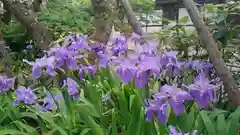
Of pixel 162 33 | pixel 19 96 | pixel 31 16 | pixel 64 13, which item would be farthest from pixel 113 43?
pixel 64 13

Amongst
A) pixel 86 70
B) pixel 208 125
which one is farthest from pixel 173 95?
pixel 86 70

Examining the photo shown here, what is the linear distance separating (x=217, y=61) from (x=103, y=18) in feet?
3.09

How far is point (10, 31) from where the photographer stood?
3980mm

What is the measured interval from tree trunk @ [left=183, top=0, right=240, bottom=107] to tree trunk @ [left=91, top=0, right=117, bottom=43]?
0.76m

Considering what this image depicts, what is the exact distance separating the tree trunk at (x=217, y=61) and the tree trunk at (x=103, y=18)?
30.1 inches

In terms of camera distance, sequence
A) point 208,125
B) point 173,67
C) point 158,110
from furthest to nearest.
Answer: point 173,67, point 208,125, point 158,110

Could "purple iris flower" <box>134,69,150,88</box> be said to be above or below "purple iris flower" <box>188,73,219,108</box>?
above

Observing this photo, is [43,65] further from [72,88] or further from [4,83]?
[4,83]

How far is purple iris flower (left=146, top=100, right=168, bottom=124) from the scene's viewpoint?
1.11m

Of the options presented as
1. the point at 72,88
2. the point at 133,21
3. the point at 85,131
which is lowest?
the point at 85,131

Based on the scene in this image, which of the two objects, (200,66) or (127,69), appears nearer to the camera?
(127,69)

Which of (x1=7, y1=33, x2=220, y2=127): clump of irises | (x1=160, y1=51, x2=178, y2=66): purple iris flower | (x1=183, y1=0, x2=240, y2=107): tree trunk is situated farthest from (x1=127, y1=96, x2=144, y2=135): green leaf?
(x1=183, y1=0, x2=240, y2=107): tree trunk

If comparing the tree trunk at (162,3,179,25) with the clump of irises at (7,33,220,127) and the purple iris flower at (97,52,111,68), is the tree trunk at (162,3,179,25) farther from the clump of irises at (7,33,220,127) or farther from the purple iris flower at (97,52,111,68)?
the purple iris flower at (97,52,111,68)

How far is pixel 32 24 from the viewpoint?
2.74 m
